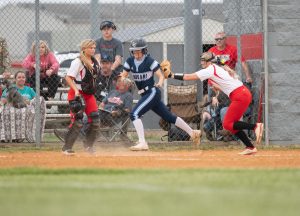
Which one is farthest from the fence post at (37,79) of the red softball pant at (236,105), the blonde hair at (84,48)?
the red softball pant at (236,105)

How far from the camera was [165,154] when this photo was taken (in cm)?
1589

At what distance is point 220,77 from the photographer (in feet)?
51.6

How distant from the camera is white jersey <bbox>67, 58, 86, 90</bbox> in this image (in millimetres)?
15562

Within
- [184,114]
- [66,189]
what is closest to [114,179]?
[66,189]

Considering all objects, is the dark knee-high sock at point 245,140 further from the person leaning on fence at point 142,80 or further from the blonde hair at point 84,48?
the blonde hair at point 84,48

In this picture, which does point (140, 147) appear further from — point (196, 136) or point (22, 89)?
point (22, 89)

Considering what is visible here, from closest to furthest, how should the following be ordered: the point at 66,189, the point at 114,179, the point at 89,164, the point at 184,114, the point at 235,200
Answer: the point at 235,200 < the point at 66,189 < the point at 114,179 < the point at 89,164 < the point at 184,114

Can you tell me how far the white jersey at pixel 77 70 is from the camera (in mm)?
15562

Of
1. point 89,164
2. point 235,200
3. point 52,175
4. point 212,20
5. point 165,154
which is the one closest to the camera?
point 235,200

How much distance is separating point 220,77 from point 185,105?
2805 mm

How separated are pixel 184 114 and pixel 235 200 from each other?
33.4 feet

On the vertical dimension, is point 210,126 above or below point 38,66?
below

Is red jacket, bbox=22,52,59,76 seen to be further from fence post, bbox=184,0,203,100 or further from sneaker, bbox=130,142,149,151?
→ fence post, bbox=184,0,203,100

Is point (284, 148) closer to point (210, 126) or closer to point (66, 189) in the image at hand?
point (210, 126)
